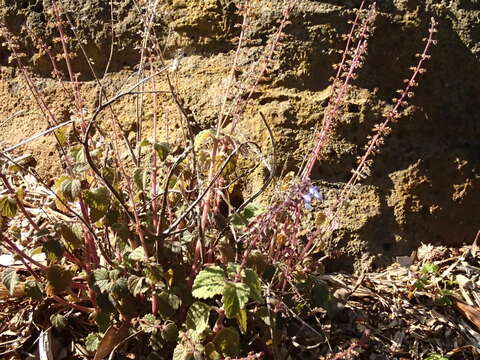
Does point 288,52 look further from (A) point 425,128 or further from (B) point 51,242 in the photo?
(B) point 51,242

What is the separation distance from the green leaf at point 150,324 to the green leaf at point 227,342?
21 cm

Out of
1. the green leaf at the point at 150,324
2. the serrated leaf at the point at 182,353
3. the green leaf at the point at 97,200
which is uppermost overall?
the green leaf at the point at 97,200

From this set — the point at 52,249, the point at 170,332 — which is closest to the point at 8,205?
the point at 52,249

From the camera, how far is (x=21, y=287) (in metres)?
2.70

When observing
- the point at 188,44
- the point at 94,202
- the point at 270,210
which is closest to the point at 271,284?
the point at 270,210

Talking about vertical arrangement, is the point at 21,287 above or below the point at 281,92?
below

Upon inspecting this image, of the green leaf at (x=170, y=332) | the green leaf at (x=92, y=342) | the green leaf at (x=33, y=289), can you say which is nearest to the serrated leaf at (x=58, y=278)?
the green leaf at (x=33, y=289)

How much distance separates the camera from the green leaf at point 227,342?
2.21m

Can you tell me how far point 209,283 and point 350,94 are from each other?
154cm

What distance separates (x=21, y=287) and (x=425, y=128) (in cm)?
205

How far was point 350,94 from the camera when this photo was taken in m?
3.25

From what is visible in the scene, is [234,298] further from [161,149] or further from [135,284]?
[161,149]

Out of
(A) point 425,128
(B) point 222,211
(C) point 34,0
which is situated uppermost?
(C) point 34,0

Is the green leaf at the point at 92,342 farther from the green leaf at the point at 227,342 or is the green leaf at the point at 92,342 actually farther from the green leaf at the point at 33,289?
the green leaf at the point at 227,342
